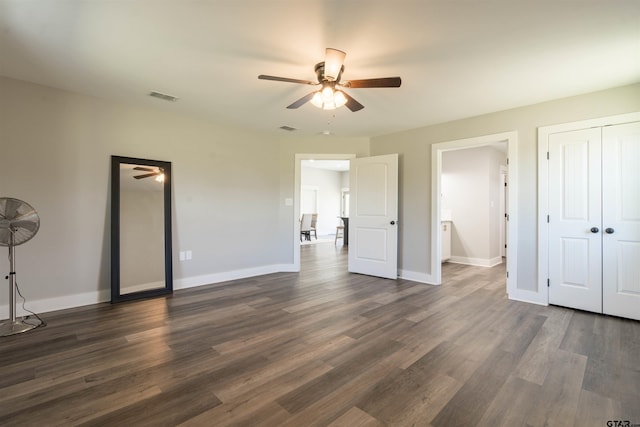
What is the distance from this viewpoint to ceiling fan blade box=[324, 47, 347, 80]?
6.90 ft

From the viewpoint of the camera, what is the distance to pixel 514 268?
374cm

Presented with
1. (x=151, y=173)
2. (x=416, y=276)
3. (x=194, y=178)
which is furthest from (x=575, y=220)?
(x=151, y=173)

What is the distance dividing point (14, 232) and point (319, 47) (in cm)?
321

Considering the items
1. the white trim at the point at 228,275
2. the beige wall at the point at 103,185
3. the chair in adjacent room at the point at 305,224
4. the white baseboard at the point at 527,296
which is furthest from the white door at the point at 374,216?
the chair in adjacent room at the point at 305,224

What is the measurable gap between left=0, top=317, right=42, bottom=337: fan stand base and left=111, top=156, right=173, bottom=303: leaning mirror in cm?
73

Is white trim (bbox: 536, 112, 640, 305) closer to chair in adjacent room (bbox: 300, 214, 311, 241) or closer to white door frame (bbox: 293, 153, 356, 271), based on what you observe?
white door frame (bbox: 293, 153, 356, 271)

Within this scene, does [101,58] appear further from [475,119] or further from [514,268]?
[514,268]

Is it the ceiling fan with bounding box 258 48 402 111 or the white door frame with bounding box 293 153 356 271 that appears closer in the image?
the ceiling fan with bounding box 258 48 402 111

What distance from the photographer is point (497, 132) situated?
386cm

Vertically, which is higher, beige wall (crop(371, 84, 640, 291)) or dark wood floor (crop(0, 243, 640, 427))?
beige wall (crop(371, 84, 640, 291))

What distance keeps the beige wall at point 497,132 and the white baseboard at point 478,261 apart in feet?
7.15

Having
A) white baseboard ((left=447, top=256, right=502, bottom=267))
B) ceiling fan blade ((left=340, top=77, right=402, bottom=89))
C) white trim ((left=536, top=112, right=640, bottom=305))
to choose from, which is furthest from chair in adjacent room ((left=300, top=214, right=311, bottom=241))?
ceiling fan blade ((left=340, top=77, right=402, bottom=89))

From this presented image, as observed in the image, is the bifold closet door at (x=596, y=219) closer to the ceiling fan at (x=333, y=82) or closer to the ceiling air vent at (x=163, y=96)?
the ceiling fan at (x=333, y=82)

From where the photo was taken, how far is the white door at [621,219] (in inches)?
119
